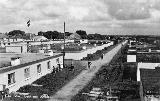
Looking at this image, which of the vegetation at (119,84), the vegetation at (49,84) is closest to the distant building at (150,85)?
the vegetation at (119,84)

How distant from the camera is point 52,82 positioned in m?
32.6

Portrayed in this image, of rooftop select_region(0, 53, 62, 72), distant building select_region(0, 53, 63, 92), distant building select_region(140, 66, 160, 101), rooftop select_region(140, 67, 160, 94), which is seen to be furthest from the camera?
rooftop select_region(0, 53, 62, 72)

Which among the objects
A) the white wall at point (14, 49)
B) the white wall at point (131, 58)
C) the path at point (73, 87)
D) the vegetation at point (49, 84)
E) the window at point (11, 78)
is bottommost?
the path at point (73, 87)

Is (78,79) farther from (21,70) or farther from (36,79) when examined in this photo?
(21,70)

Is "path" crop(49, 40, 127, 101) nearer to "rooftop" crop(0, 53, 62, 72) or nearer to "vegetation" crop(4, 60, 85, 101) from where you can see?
"vegetation" crop(4, 60, 85, 101)

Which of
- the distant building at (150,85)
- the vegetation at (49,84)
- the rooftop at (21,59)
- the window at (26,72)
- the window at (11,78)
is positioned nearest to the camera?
the distant building at (150,85)

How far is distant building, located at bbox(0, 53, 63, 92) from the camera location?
25448 millimetres

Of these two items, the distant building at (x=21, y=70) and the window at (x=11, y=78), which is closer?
the distant building at (x=21, y=70)

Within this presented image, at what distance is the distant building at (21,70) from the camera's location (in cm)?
2545

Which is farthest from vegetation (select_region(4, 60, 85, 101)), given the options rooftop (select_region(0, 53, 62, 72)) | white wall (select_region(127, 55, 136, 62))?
white wall (select_region(127, 55, 136, 62))

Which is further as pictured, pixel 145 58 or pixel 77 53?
pixel 77 53

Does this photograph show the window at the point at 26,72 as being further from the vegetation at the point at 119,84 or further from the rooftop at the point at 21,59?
the vegetation at the point at 119,84

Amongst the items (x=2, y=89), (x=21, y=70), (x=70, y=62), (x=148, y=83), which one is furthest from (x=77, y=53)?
(x=148, y=83)

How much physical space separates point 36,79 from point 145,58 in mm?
13926
